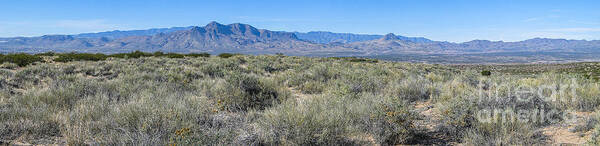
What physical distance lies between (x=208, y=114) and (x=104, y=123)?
1.41m

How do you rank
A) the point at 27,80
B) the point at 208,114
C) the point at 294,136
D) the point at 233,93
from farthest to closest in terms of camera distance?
the point at 27,80, the point at 233,93, the point at 208,114, the point at 294,136

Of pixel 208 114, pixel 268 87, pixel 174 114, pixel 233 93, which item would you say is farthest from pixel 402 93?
pixel 174 114

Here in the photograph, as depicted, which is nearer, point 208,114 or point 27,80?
point 208,114

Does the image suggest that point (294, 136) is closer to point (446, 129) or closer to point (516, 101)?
point (446, 129)

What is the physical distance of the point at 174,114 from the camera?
166 inches

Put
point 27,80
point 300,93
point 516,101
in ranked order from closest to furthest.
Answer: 1. point 516,101
2. point 300,93
3. point 27,80

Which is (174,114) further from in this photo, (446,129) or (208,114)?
(446,129)

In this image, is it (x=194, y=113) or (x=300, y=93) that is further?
(x=300, y=93)

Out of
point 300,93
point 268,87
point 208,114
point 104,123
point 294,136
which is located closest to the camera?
point 294,136

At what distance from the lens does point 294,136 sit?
151 inches

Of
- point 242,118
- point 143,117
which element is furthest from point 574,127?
point 143,117

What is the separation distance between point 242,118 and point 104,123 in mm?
1906

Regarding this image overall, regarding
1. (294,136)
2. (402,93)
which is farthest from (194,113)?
(402,93)

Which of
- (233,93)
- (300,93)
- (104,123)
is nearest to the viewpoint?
(104,123)
